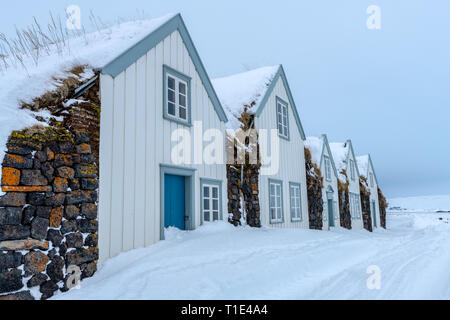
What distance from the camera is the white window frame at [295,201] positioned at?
1465 cm

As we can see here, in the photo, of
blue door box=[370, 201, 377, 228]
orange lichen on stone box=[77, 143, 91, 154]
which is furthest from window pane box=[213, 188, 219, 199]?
blue door box=[370, 201, 377, 228]

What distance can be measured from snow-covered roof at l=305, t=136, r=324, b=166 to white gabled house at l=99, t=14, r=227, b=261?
9999 millimetres

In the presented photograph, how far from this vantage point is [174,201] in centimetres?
899

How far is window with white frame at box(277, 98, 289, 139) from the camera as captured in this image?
14625 mm

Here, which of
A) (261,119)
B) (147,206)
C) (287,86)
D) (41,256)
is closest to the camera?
(41,256)

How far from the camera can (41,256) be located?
18.0 feet

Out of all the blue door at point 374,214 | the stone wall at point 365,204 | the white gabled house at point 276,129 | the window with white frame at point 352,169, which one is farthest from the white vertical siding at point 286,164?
the blue door at point 374,214

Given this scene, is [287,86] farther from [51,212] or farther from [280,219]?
[51,212]

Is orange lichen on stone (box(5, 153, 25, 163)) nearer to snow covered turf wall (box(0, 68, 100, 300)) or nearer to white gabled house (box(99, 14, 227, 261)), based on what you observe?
snow covered turf wall (box(0, 68, 100, 300))

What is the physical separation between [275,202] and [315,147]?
27.3 feet

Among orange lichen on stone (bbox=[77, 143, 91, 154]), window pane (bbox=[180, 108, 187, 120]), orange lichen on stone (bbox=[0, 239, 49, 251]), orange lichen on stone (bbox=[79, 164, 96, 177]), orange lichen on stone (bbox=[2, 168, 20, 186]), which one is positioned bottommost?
orange lichen on stone (bbox=[0, 239, 49, 251])
